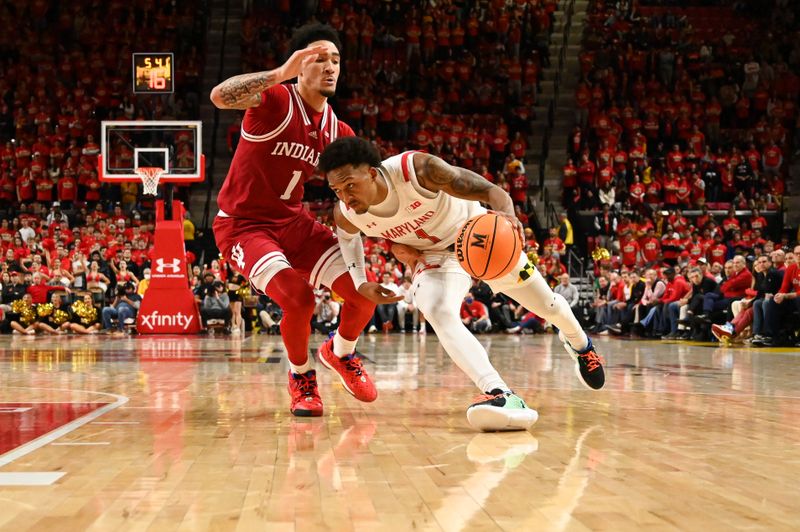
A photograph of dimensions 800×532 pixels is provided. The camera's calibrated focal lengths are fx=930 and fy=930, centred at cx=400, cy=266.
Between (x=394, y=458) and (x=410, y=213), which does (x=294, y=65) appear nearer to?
(x=410, y=213)

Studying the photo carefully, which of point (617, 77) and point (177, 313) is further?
point (617, 77)

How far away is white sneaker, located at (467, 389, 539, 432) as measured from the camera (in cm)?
399

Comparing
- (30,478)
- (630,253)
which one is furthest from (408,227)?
(630,253)

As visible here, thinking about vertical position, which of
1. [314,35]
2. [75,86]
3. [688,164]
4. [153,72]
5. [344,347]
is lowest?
[344,347]

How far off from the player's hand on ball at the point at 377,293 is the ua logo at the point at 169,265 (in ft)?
37.0

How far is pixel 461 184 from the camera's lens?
4348 mm

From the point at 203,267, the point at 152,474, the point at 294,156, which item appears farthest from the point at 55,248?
the point at 152,474

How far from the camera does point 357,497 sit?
2641 mm

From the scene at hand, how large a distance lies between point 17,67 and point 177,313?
38.2 ft

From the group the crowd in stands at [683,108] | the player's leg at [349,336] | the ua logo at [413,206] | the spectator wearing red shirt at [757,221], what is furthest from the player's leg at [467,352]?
the crowd in stands at [683,108]

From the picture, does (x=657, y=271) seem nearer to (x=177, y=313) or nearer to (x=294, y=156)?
(x=177, y=313)

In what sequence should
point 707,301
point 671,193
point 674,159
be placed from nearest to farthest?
point 707,301 → point 671,193 → point 674,159

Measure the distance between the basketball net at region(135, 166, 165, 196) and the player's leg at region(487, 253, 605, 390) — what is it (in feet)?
39.2

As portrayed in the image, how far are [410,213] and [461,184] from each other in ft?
1.09
